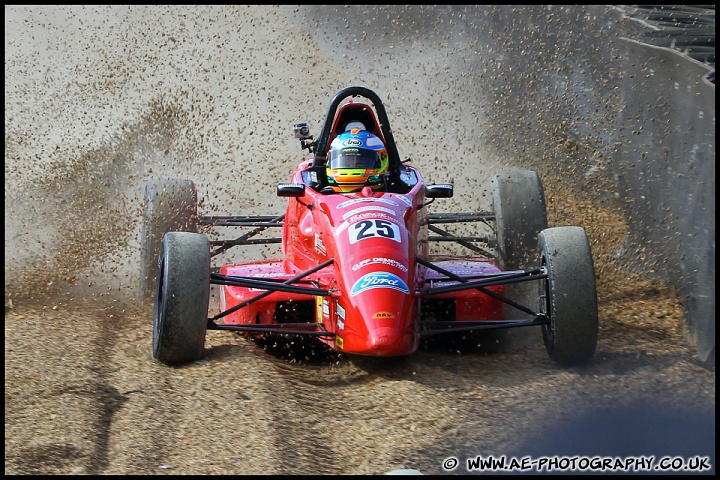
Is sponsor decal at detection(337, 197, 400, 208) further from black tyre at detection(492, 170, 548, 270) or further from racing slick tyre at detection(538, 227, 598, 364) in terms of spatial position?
black tyre at detection(492, 170, 548, 270)

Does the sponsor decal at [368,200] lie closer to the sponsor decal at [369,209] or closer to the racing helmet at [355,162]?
the sponsor decal at [369,209]

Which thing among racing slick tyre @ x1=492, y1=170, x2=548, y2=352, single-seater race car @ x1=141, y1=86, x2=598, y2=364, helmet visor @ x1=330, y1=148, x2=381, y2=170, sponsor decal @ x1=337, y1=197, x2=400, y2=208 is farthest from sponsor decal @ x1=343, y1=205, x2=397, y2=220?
racing slick tyre @ x1=492, y1=170, x2=548, y2=352

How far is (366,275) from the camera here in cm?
703

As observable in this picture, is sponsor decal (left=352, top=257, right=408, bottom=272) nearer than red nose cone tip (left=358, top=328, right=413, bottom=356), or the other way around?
red nose cone tip (left=358, top=328, right=413, bottom=356)

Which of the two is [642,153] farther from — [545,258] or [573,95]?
[545,258]

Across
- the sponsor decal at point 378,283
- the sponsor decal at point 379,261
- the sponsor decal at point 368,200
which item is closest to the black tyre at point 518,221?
the sponsor decal at point 368,200

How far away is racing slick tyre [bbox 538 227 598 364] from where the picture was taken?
7.01m

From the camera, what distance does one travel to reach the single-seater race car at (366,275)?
7.01 metres

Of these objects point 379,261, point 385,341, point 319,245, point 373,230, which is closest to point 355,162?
point 319,245

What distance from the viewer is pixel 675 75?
12.2 metres

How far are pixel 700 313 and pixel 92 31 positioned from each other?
12.2 meters

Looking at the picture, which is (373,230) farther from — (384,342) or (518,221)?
(518,221)

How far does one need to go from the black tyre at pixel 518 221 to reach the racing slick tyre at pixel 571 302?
2206 millimetres

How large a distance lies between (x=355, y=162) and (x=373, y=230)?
120 cm
